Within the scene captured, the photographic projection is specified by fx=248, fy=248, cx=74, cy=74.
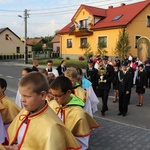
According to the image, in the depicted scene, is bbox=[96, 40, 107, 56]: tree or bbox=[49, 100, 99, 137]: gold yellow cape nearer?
bbox=[49, 100, 99, 137]: gold yellow cape

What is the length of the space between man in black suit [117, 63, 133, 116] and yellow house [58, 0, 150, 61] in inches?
951

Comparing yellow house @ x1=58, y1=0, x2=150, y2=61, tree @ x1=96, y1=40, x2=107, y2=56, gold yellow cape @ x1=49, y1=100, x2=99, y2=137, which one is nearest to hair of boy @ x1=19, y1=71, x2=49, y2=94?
gold yellow cape @ x1=49, y1=100, x2=99, y2=137

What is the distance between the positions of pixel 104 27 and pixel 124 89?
26976 millimetres

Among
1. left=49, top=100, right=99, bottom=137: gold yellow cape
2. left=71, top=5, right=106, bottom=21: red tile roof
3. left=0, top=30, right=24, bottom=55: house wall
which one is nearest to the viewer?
left=49, top=100, right=99, bottom=137: gold yellow cape

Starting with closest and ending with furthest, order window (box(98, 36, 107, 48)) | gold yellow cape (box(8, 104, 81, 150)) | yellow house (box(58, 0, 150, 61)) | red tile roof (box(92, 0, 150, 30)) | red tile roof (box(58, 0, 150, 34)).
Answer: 1. gold yellow cape (box(8, 104, 81, 150))
2. red tile roof (box(92, 0, 150, 30))
3. red tile roof (box(58, 0, 150, 34))
4. yellow house (box(58, 0, 150, 61))
5. window (box(98, 36, 107, 48))

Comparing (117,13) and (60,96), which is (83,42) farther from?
(60,96)

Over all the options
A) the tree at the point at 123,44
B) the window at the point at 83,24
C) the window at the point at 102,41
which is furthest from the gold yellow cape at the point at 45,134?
the window at the point at 83,24

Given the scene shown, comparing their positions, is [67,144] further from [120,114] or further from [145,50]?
[145,50]

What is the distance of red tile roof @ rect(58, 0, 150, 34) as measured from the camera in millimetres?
33094

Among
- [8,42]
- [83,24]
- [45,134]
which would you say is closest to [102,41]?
[83,24]

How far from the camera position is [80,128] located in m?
3.35

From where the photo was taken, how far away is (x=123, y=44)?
1193 inches

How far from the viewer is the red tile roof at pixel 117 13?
33094 millimetres

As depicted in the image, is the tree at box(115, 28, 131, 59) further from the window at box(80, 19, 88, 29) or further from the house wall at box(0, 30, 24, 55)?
the house wall at box(0, 30, 24, 55)
